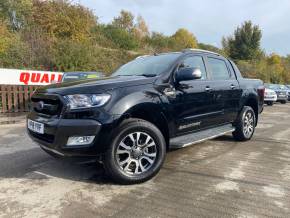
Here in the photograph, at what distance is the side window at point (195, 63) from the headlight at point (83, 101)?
1.57 meters

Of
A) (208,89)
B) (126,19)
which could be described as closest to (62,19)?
(208,89)

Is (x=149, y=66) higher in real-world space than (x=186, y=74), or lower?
higher

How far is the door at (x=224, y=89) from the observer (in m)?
5.13

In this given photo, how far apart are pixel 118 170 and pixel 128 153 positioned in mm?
251

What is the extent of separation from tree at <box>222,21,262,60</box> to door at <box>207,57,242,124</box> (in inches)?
1544

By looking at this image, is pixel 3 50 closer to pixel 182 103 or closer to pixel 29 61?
pixel 29 61

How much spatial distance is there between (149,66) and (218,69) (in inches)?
60.4

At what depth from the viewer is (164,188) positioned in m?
3.56

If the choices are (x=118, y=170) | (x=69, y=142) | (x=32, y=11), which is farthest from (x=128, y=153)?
(x=32, y=11)

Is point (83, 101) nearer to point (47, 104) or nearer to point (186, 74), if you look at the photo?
point (47, 104)

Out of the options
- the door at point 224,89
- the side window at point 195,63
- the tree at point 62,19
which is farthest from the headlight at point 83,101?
the tree at point 62,19

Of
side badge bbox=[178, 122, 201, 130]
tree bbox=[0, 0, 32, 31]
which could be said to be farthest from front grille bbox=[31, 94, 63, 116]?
tree bbox=[0, 0, 32, 31]

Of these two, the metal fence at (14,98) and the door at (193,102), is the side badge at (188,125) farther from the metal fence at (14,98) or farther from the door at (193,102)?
the metal fence at (14,98)

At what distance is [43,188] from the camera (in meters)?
3.54
